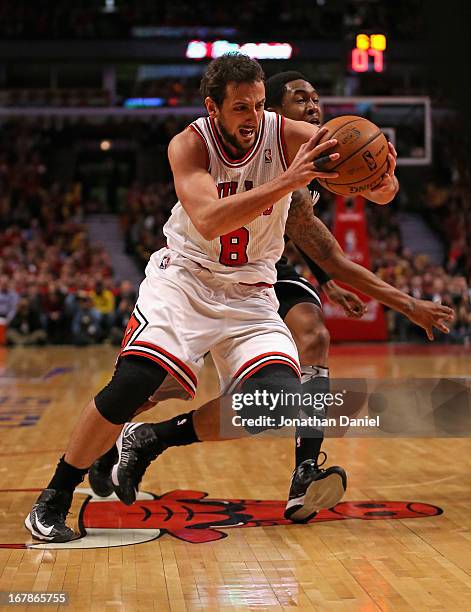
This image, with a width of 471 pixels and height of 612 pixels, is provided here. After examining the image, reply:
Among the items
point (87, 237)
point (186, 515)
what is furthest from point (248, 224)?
point (87, 237)

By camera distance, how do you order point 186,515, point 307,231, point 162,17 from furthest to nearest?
1. point 162,17
2. point 307,231
3. point 186,515

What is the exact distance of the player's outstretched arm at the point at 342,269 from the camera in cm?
432

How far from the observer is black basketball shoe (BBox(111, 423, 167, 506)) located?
174 inches

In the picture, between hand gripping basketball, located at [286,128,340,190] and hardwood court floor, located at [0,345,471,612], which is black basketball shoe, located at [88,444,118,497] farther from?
hand gripping basketball, located at [286,128,340,190]

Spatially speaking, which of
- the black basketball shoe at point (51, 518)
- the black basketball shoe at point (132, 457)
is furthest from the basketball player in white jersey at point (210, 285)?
the black basketball shoe at point (132, 457)

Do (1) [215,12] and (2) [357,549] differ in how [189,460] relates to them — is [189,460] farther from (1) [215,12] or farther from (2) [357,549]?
(1) [215,12]

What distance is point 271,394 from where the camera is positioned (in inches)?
157

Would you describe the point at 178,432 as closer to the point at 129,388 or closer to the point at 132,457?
the point at 132,457

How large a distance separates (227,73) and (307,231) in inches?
46.3

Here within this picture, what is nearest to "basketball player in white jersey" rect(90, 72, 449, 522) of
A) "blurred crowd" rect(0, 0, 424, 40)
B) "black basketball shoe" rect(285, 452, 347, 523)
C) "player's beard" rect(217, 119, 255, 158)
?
"black basketball shoe" rect(285, 452, 347, 523)

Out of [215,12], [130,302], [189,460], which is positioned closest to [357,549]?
[189,460]

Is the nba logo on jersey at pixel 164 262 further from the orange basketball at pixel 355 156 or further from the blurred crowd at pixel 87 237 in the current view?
the blurred crowd at pixel 87 237

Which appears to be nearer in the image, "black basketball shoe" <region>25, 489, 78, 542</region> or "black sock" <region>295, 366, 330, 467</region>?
"black basketball shoe" <region>25, 489, 78, 542</region>

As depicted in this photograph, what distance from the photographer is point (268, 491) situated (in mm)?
5035
